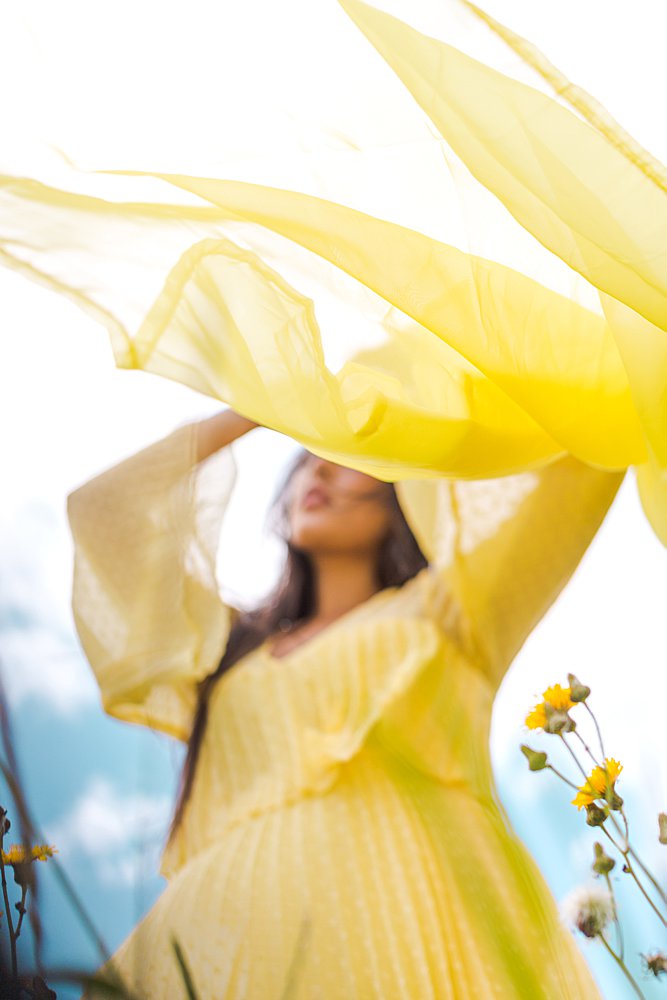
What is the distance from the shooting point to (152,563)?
80 cm

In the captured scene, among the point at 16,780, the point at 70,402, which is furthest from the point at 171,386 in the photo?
the point at 16,780

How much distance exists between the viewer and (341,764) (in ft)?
2.96

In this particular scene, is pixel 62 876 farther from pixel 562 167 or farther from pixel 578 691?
pixel 562 167

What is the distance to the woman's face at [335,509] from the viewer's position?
4.21 feet

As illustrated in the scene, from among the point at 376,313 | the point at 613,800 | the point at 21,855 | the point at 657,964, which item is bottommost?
the point at 657,964

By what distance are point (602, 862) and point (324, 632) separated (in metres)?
0.61

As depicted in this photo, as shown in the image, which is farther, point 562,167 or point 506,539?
point 506,539

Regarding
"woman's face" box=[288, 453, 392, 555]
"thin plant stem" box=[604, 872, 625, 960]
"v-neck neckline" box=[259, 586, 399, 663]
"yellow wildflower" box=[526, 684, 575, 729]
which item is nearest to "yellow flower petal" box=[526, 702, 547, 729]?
"yellow wildflower" box=[526, 684, 575, 729]

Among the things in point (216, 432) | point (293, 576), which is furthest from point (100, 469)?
point (293, 576)

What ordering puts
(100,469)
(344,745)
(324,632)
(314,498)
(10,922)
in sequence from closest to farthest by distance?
(10,922)
(100,469)
(344,745)
(324,632)
(314,498)

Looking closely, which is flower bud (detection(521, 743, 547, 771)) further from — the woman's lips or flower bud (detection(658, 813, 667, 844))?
the woman's lips

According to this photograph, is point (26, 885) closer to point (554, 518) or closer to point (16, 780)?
point (16, 780)

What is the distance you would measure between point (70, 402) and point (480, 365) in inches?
12.1

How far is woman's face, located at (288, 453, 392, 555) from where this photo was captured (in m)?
1.28
